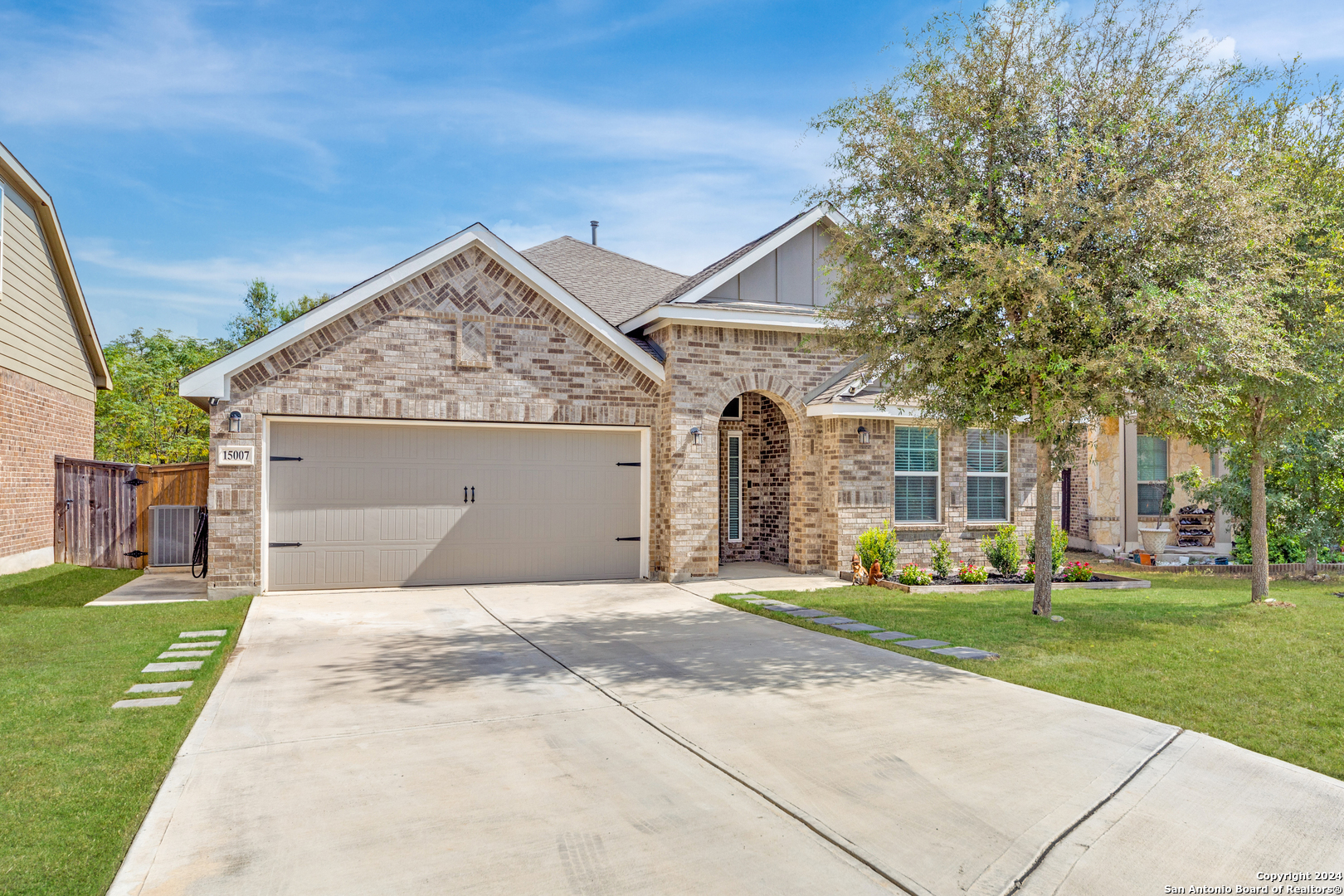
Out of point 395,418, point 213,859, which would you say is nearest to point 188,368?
point 395,418

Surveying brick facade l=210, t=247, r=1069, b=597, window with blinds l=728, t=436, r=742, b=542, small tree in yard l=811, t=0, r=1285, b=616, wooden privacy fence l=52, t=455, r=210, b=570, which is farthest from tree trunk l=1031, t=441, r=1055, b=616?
wooden privacy fence l=52, t=455, r=210, b=570

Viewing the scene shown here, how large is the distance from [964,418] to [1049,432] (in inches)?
42.7

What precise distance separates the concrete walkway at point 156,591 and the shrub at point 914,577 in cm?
994

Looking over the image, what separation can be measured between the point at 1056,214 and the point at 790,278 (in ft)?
19.6

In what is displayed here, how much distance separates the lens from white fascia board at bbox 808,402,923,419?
1311 cm

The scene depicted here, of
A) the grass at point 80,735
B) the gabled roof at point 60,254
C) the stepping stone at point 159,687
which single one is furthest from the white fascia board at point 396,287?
the gabled roof at point 60,254

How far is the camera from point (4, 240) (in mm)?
12500

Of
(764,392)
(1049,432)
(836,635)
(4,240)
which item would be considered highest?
(4,240)

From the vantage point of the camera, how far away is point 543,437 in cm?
1264

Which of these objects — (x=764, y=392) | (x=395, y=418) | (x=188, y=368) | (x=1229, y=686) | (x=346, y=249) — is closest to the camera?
(x=1229, y=686)

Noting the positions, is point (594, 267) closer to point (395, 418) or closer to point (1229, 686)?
point (395, 418)

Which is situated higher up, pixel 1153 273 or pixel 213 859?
pixel 1153 273

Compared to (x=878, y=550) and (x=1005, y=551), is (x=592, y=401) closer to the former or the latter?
(x=878, y=550)

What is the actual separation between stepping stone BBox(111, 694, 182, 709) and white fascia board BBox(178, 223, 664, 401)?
18.3 feet
